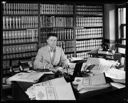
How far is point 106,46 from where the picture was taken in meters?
5.26

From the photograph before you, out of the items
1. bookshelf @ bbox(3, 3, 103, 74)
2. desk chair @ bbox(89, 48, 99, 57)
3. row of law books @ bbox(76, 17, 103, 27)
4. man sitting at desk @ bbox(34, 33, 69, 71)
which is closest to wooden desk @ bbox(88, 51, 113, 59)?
desk chair @ bbox(89, 48, 99, 57)

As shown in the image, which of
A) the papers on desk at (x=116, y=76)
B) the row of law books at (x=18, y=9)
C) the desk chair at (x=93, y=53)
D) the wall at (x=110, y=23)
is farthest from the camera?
the wall at (x=110, y=23)

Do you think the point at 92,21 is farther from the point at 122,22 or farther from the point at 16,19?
the point at 16,19

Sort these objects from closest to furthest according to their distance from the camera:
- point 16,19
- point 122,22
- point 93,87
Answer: point 93,87 < point 16,19 < point 122,22

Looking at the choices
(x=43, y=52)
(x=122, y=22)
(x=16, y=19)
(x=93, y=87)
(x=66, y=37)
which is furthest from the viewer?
(x=122, y=22)

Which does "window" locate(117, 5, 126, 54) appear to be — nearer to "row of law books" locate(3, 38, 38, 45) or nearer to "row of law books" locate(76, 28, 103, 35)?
"row of law books" locate(76, 28, 103, 35)

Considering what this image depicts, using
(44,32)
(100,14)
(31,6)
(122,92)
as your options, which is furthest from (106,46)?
(122,92)

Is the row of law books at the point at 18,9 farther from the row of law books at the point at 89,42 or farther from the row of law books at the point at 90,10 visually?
the row of law books at the point at 89,42

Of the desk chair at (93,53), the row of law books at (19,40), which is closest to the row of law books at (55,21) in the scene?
the row of law books at (19,40)

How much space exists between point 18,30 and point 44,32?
22.6 inches

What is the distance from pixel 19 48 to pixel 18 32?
0.33 meters

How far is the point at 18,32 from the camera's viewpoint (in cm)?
426

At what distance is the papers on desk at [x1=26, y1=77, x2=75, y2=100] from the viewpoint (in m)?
1.25

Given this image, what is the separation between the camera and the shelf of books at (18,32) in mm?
4145
